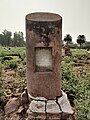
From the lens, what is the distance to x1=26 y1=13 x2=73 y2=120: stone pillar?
19.5 feet

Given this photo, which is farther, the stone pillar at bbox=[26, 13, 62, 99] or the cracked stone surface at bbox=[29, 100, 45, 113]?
the cracked stone surface at bbox=[29, 100, 45, 113]

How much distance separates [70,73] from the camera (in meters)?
8.77

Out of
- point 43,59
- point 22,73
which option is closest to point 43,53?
point 43,59

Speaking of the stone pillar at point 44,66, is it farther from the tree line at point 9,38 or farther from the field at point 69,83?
the tree line at point 9,38

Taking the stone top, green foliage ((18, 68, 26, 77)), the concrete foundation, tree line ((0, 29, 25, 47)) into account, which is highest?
the stone top

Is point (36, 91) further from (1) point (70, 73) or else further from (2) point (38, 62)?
(1) point (70, 73)

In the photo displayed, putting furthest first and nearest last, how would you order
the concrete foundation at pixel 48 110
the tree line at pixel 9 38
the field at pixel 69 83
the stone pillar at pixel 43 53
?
the tree line at pixel 9 38 → the field at pixel 69 83 → the concrete foundation at pixel 48 110 → the stone pillar at pixel 43 53

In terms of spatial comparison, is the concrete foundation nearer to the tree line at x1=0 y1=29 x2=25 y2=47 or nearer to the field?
the field

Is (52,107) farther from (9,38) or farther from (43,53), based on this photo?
(9,38)

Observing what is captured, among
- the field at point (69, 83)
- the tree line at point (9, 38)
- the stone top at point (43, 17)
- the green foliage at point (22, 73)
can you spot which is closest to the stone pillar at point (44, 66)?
the stone top at point (43, 17)

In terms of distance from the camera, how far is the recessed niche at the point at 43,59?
237 inches

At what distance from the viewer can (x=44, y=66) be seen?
6.11 meters

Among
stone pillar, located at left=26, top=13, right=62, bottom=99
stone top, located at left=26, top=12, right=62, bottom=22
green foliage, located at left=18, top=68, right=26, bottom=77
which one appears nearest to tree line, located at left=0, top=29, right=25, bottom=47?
green foliage, located at left=18, top=68, right=26, bottom=77

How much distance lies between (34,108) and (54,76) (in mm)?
755
